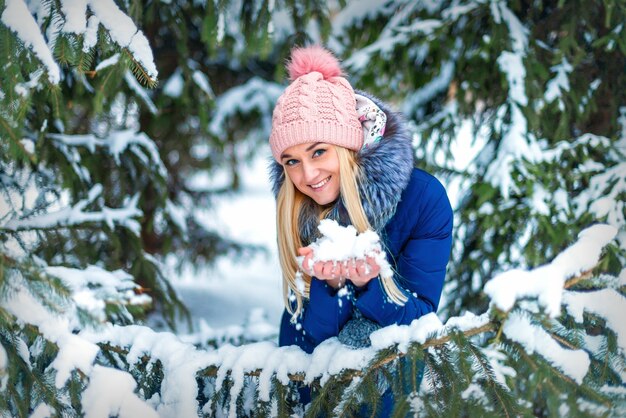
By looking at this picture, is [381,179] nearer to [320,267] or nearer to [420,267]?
[420,267]

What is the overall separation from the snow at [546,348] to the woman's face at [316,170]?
3.12 feet

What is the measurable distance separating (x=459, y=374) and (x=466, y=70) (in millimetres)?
2828

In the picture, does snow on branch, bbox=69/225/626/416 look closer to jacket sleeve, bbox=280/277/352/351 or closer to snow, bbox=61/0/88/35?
jacket sleeve, bbox=280/277/352/351

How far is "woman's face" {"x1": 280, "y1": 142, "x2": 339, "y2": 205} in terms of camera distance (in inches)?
88.3

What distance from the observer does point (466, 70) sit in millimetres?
4031

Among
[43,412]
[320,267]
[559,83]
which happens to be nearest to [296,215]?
[320,267]

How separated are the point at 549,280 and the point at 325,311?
2.76ft

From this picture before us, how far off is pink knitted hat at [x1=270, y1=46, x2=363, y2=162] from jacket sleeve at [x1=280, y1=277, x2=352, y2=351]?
1.79ft

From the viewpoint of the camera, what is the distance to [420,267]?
2.14 m

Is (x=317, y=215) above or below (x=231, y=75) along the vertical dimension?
below

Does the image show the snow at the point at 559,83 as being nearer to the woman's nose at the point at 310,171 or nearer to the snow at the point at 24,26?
the woman's nose at the point at 310,171

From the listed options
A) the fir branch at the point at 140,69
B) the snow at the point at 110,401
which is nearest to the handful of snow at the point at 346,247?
the snow at the point at 110,401

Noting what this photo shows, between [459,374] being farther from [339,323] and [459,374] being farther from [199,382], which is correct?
[199,382]

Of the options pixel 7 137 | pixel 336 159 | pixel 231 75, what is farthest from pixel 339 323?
pixel 231 75
